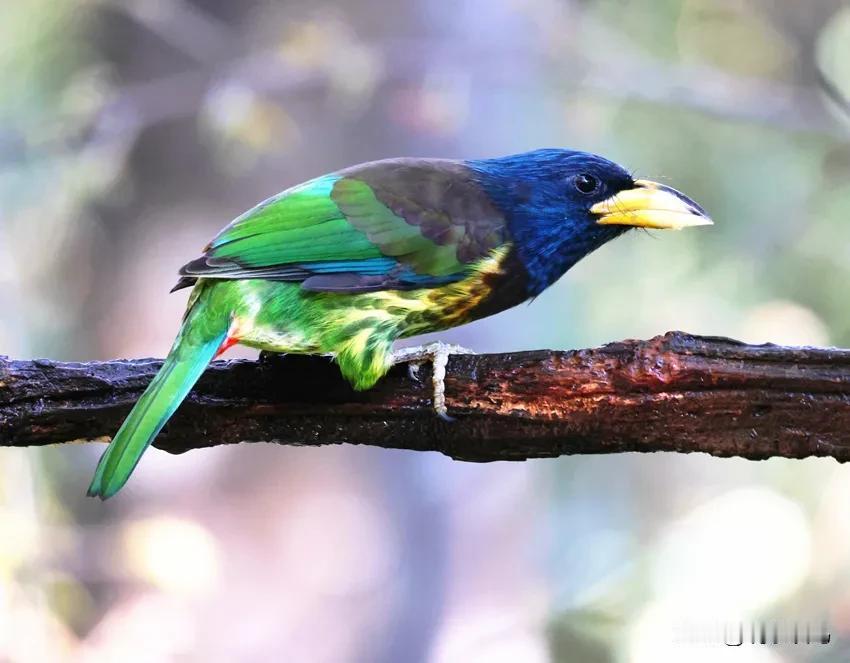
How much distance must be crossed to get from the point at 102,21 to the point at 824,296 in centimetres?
339

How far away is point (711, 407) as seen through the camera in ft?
6.10

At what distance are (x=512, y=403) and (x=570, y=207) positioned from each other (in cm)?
62

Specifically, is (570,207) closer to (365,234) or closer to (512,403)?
(365,234)

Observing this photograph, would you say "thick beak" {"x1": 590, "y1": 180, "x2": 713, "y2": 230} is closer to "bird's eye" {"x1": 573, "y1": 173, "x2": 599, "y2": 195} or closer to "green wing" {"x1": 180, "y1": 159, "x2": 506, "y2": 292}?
"bird's eye" {"x1": 573, "y1": 173, "x2": 599, "y2": 195}

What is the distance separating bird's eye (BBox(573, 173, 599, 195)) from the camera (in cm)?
237

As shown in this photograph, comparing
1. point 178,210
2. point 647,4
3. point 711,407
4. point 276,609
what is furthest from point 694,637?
point 647,4

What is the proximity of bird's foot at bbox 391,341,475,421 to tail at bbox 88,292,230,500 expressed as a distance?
0.40 meters

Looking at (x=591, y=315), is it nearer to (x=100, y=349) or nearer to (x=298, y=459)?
(x=298, y=459)

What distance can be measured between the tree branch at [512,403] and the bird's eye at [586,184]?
572 millimetres

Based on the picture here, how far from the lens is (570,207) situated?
92.7 inches

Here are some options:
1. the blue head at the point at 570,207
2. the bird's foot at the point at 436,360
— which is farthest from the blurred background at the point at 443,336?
the bird's foot at the point at 436,360

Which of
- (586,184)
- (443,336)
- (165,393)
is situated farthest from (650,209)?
(443,336)

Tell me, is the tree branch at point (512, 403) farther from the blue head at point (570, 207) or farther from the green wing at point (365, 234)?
the blue head at point (570, 207)

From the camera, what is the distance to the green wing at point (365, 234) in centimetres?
213
